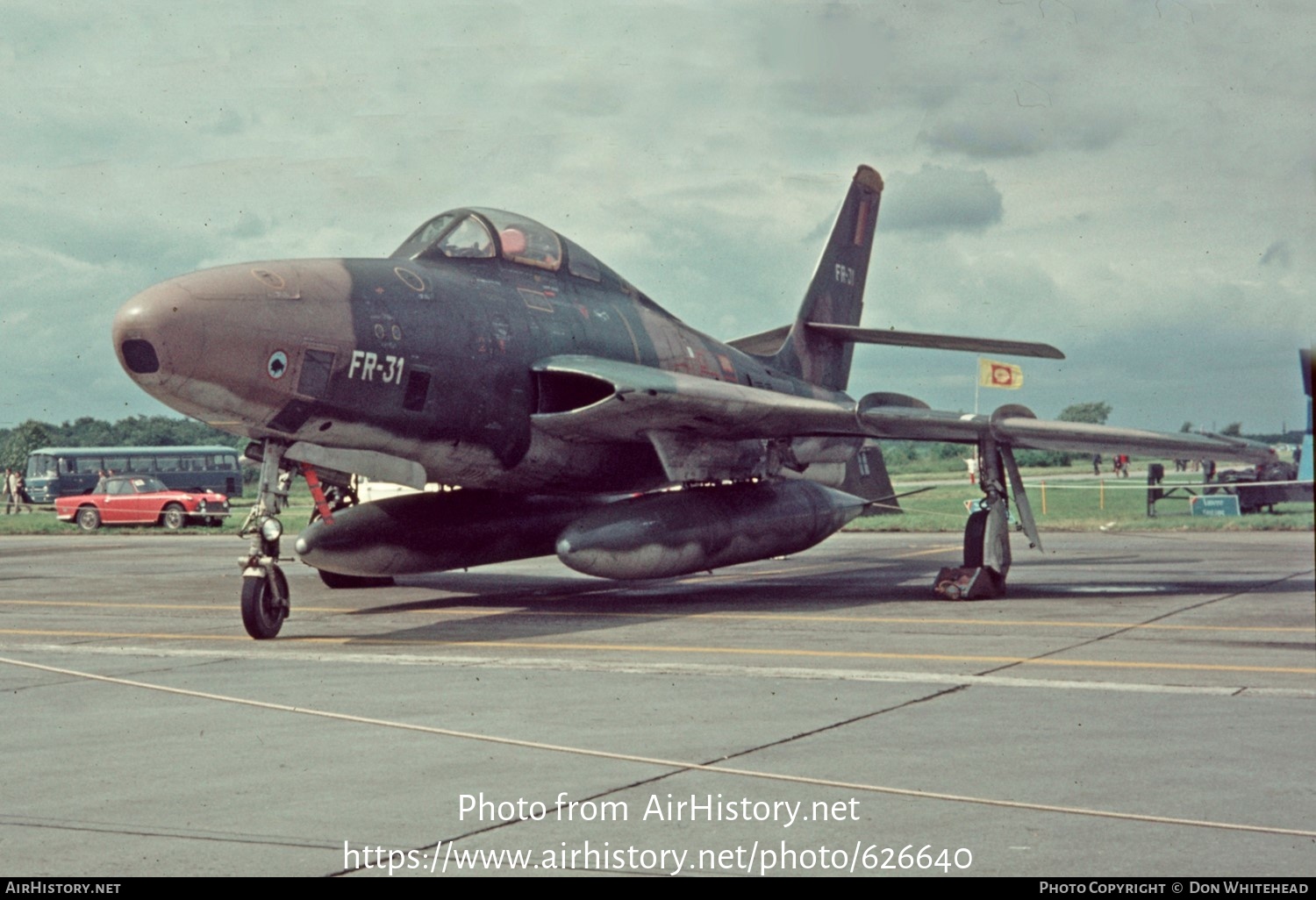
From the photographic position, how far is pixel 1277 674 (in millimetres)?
8445

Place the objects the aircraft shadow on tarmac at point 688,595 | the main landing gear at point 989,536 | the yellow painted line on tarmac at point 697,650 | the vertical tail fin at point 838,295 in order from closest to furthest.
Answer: the yellow painted line on tarmac at point 697,650, the aircraft shadow on tarmac at point 688,595, the main landing gear at point 989,536, the vertical tail fin at point 838,295

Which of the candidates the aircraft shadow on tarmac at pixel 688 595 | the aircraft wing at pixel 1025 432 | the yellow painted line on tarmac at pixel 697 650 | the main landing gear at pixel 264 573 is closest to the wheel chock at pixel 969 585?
the aircraft shadow on tarmac at pixel 688 595

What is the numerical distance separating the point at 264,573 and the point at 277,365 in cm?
186

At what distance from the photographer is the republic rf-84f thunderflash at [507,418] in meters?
10.8

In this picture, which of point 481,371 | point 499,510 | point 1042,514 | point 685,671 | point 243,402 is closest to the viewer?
point 685,671

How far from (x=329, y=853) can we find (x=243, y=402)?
695 cm

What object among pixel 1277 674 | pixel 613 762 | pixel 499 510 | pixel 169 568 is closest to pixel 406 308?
pixel 499 510

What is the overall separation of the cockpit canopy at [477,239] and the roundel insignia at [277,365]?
8.64 feet

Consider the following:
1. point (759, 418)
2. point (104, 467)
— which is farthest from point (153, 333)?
point (104, 467)

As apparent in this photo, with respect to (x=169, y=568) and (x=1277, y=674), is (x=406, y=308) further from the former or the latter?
(x=169, y=568)

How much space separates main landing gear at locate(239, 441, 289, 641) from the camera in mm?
11141

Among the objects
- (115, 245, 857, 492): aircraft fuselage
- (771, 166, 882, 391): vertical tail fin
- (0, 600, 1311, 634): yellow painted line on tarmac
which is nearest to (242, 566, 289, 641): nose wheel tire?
(115, 245, 857, 492): aircraft fuselage

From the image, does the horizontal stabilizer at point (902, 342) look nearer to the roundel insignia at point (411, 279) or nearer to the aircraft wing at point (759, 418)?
the aircraft wing at point (759, 418)

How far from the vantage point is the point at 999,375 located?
18.5m
